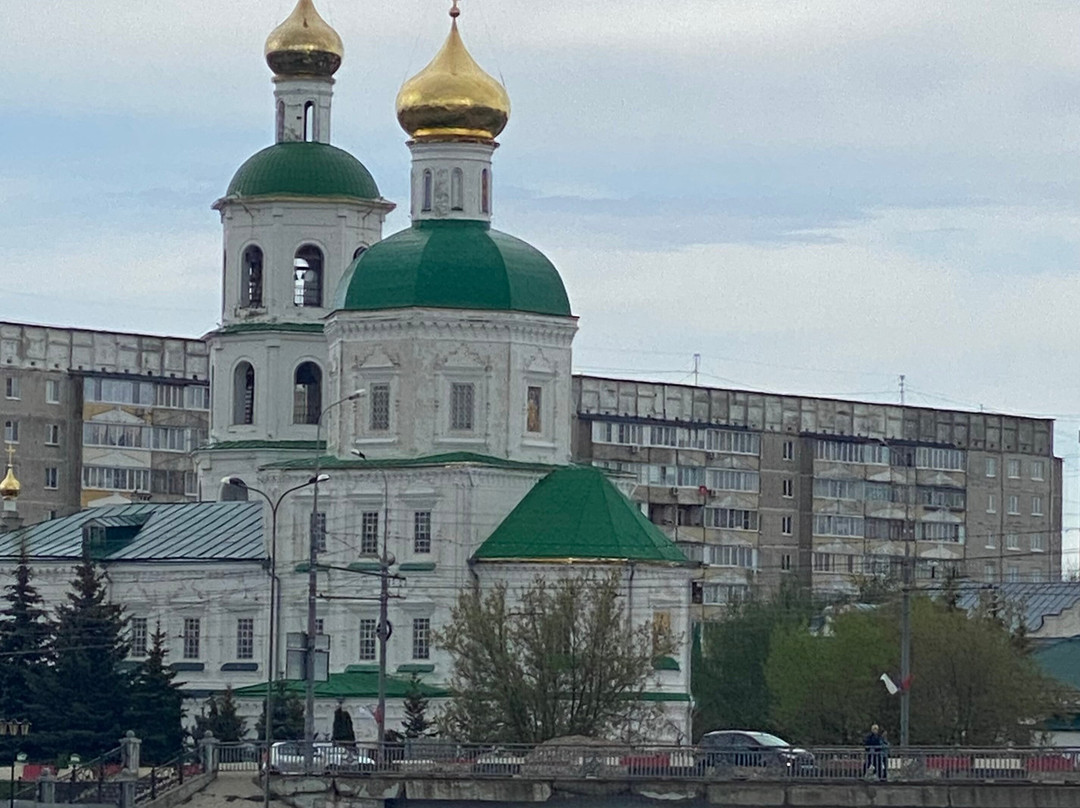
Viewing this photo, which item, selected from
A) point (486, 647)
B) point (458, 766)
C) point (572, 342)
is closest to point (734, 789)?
point (458, 766)

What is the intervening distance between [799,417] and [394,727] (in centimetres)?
5714

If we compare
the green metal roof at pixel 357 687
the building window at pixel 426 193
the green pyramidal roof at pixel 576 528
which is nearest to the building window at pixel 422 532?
the green pyramidal roof at pixel 576 528

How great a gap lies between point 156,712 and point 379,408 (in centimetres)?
905

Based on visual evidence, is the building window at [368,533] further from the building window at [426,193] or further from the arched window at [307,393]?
the arched window at [307,393]

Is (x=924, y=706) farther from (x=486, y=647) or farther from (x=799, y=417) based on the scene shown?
(x=799, y=417)

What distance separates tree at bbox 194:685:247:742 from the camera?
76312mm

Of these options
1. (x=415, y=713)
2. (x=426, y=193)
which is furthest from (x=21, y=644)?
(x=426, y=193)

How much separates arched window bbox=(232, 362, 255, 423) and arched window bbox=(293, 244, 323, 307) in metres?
2.31

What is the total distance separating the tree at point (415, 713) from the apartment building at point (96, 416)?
149 ft

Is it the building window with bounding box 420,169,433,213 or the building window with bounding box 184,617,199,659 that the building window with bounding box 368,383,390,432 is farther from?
the building window with bounding box 184,617,199,659

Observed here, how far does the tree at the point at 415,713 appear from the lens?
243 ft

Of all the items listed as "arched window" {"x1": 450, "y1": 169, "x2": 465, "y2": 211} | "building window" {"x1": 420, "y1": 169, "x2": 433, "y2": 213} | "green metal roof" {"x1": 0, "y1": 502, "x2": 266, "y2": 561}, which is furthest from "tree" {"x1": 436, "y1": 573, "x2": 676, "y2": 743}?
"green metal roof" {"x1": 0, "y1": 502, "x2": 266, "y2": 561}

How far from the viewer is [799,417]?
133 metres

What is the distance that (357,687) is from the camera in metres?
78.7
